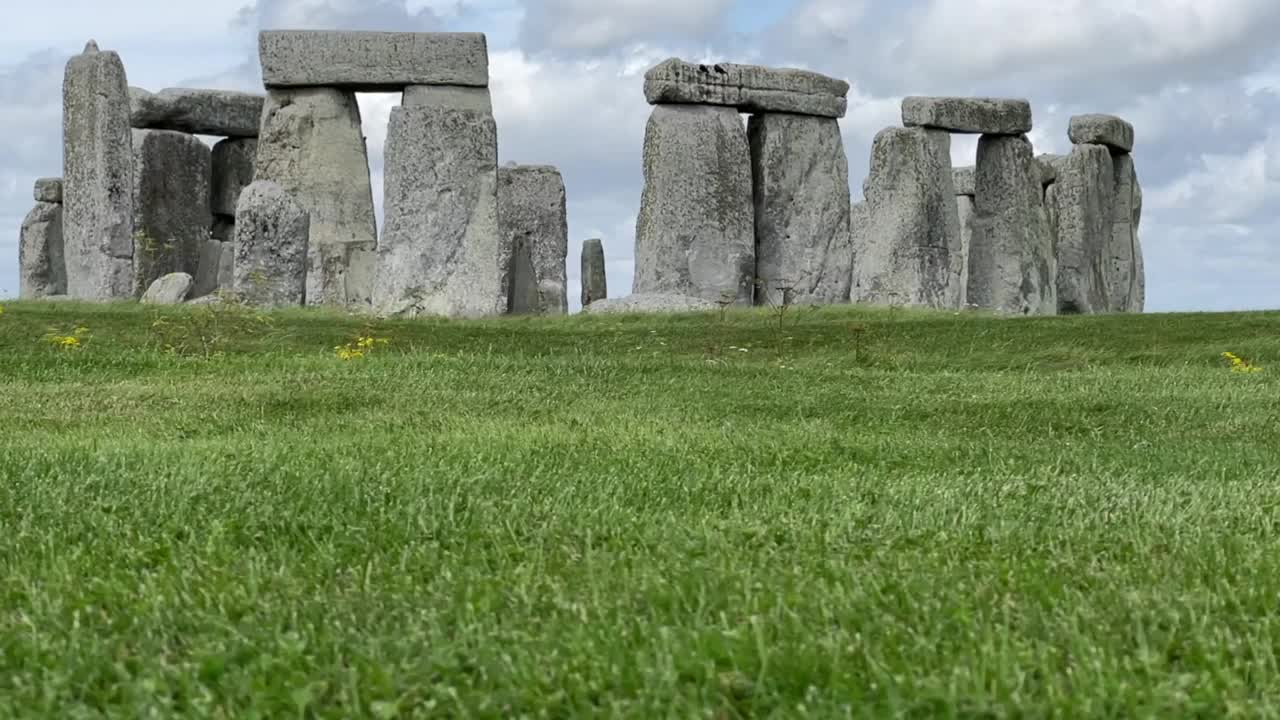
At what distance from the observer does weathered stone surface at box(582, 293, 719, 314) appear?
92.2 feet

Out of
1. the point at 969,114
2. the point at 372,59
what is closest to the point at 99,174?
the point at 372,59

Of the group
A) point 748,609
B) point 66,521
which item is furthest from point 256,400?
point 748,609

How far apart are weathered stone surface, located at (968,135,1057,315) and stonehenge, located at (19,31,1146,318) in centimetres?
4

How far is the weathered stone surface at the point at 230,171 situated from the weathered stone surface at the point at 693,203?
9.66 m

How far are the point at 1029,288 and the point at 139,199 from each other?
17.0 metres

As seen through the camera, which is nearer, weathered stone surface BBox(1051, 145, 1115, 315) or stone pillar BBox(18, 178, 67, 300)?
weathered stone surface BBox(1051, 145, 1115, 315)

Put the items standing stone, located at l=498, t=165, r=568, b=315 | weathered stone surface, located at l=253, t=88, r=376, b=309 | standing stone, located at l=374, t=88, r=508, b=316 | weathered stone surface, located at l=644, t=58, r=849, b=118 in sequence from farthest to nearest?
standing stone, located at l=498, t=165, r=568, b=315
weathered stone surface, located at l=644, t=58, r=849, b=118
weathered stone surface, located at l=253, t=88, r=376, b=309
standing stone, located at l=374, t=88, r=508, b=316

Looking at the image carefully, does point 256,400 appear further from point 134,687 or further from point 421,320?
point 421,320

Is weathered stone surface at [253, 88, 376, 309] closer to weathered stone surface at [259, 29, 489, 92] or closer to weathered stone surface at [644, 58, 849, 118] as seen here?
weathered stone surface at [259, 29, 489, 92]

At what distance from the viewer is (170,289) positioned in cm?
2948

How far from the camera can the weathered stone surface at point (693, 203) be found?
30375mm

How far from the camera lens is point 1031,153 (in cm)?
3341

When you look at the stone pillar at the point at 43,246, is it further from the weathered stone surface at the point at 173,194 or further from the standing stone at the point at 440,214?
the standing stone at the point at 440,214

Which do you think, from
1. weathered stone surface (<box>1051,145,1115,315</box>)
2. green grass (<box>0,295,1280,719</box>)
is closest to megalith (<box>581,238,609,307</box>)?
weathered stone surface (<box>1051,145,1115,315</box>)
